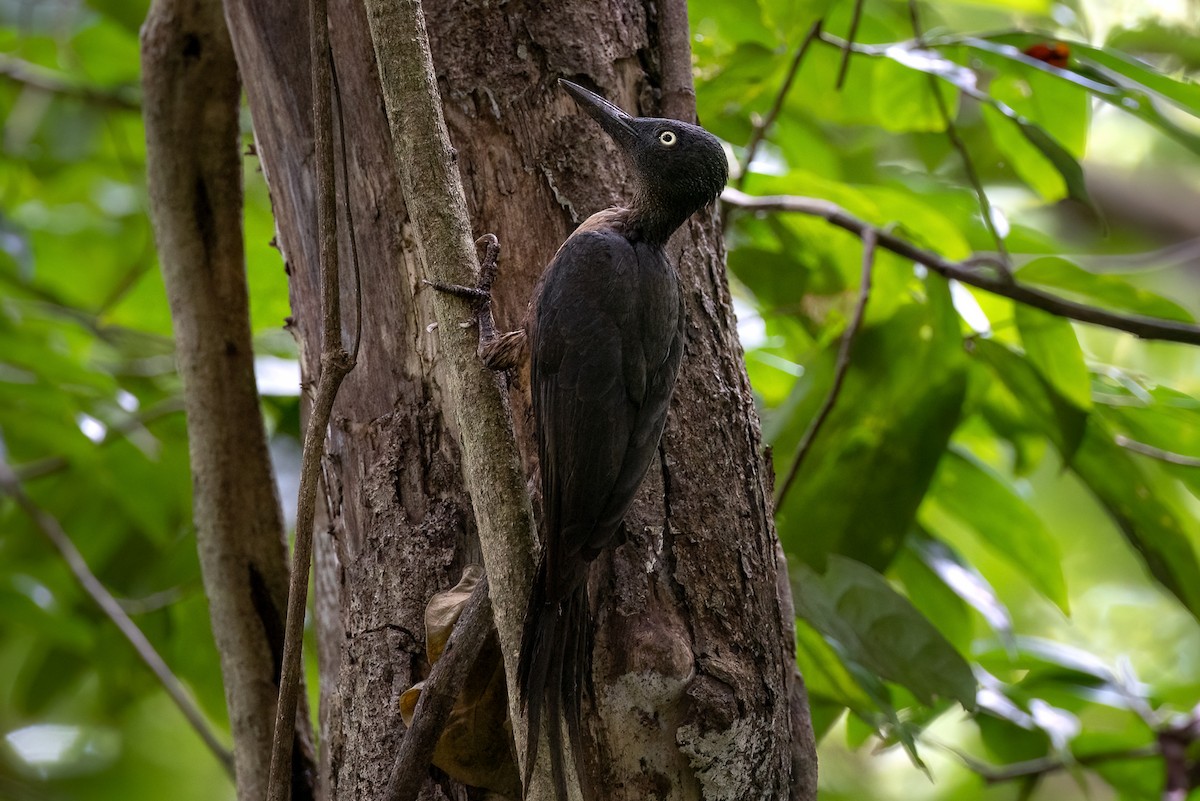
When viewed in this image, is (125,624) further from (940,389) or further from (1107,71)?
(1107,71)

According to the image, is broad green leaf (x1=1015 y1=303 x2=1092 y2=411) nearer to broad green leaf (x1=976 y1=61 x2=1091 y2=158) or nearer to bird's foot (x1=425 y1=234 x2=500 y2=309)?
broad green leaf (x1=976 y1=61 x2=1091 y2=158)

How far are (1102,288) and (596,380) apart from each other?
1456 millimetres

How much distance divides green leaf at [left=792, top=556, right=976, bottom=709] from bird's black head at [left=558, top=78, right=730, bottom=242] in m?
0.85

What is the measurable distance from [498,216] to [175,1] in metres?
1.17

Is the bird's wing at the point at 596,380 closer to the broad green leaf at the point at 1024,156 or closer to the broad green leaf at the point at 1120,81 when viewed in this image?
the broad green leaf at the point at 1120,81

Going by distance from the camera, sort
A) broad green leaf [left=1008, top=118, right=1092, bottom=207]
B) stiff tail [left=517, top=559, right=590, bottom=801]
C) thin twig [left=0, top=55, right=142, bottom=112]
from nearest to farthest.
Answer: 1. stiff tail [left=517, top=559, right=590, bottom=801]
2. broad green leaf [left=1008, top=118, right=1092, bottom=207]
3. thin twig [left=0, top=55, right=142, bottom=112]

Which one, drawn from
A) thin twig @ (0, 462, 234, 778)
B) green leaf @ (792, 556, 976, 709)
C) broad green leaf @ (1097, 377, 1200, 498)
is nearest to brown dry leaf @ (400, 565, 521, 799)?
green leaf @ (792, 556, 976, 709)

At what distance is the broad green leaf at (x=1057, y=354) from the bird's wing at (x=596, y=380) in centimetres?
104

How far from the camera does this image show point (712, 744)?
1.61 m

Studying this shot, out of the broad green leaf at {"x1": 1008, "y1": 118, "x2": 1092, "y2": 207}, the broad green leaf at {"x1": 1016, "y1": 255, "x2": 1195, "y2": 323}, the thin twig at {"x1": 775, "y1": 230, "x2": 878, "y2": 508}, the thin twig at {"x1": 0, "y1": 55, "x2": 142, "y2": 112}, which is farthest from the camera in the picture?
the thin twig at {"x1": 0, "y1": 55, "x2": 142, "y2": 112}

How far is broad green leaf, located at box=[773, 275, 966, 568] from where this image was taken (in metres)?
2.43

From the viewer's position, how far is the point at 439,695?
1.58 m

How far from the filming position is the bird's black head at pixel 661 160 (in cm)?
201

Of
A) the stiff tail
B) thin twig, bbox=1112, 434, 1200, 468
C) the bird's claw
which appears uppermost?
the bird's claw
